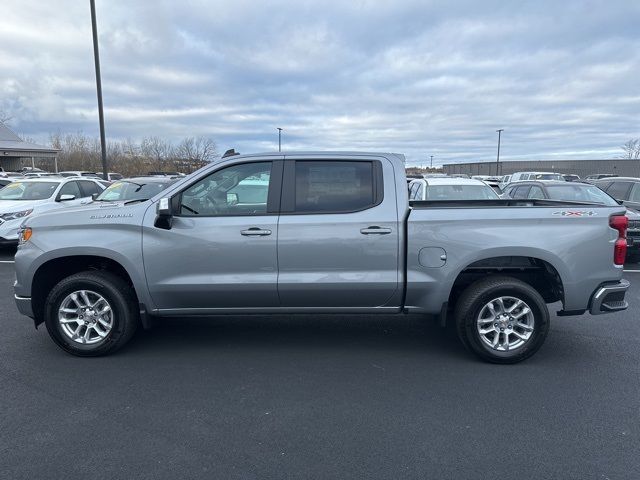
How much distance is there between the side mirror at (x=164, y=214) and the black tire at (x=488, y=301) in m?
2.86

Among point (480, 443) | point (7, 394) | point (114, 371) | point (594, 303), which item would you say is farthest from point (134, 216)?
point (594, 303)

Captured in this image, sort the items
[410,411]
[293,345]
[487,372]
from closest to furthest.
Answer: [410,411] < [487,372] < [293,345]

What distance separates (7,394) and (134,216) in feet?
5.89

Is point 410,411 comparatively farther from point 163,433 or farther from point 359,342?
point 163,433

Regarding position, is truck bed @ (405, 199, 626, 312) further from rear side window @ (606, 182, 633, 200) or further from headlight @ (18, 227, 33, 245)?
rear side window @ (606, 182, 633, 200)

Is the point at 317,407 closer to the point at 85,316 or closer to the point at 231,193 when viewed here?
the point at 231,193

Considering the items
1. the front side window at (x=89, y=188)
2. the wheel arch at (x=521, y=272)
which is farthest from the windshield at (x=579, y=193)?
the front side window at (x=89, y=188)

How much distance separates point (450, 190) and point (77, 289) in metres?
7.76

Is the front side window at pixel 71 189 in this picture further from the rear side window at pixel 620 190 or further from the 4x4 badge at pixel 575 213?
the rear side window at pixel 620 190

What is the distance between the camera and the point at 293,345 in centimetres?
493

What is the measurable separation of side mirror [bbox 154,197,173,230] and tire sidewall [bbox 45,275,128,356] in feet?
2.63

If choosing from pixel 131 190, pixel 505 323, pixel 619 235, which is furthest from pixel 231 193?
pixel 131 190

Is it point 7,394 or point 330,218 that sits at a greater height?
point 330,218

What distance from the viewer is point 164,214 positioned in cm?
424
